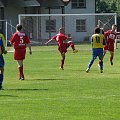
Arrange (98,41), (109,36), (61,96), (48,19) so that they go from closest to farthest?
1. (61,96)
2. (98,41)
3. (109,36)
4. (48,19)

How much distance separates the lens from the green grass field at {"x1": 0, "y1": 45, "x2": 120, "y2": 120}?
43.3ft

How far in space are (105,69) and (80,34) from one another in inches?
1366

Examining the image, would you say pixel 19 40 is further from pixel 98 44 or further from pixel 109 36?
pixel 109 36

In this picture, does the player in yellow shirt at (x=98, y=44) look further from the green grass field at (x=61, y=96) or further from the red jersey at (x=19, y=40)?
the red jersey at (x=19, y=40)

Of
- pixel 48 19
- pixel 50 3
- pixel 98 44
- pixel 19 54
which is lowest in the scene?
pixel 19 54

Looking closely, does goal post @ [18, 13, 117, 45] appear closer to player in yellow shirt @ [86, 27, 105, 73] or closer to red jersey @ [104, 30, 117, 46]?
red jersey @ [104, 30, 117, 46]

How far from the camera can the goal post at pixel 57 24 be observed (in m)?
50.3

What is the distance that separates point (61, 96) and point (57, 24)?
37.8 m

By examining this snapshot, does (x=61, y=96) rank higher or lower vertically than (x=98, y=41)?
lower

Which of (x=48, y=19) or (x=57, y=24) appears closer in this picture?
(x=57, y=24)

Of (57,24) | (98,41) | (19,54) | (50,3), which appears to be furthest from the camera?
(50,3)

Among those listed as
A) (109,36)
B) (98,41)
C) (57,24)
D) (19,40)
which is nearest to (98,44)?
(98,41)

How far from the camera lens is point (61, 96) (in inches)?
645

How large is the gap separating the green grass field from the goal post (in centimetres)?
2383
